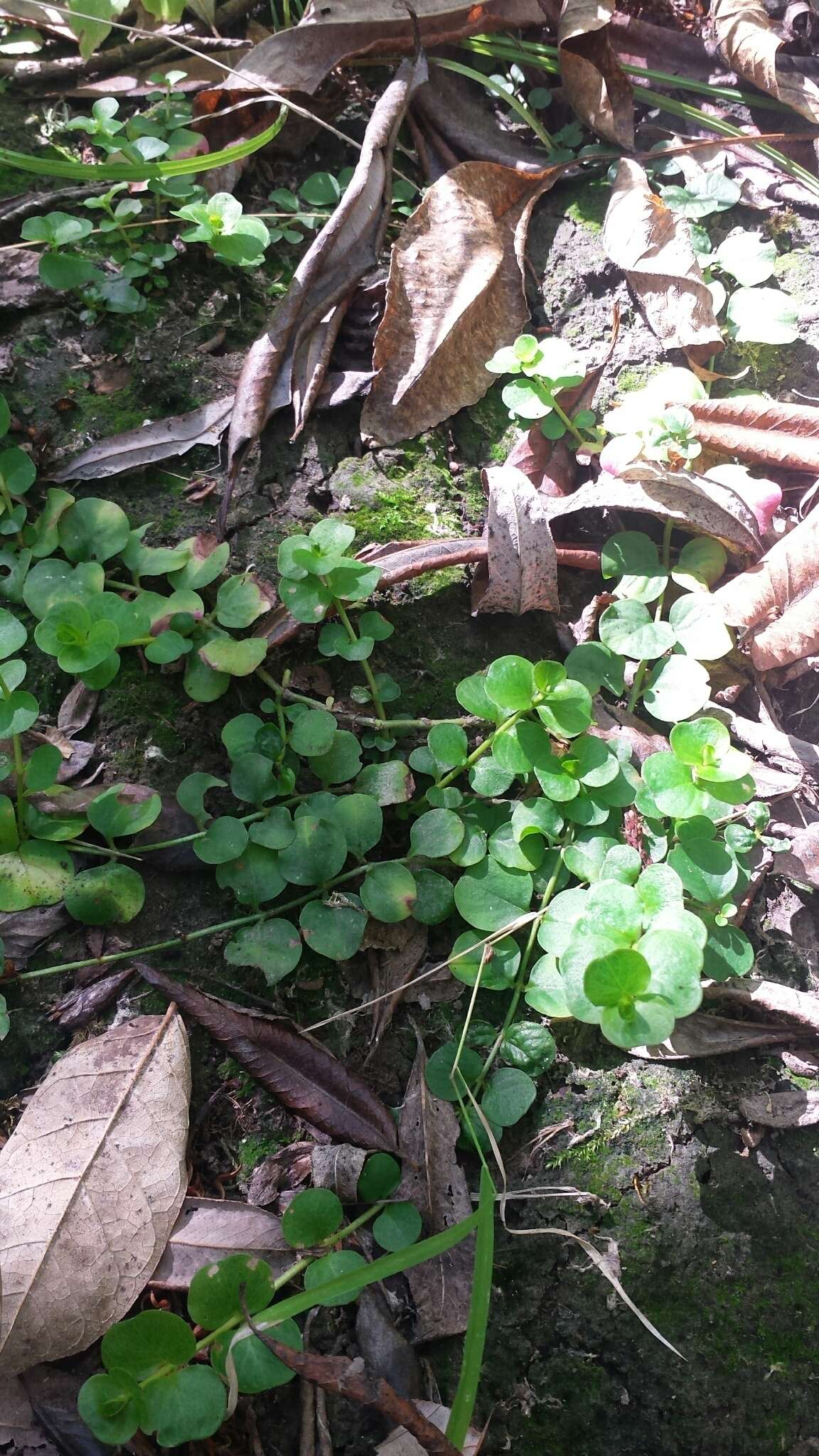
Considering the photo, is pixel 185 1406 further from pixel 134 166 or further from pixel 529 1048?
pixel 134 166

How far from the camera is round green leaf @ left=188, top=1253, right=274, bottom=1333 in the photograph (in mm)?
1284

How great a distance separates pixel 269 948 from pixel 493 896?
0.42m

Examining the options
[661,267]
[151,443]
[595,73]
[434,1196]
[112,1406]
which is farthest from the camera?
[595,73]

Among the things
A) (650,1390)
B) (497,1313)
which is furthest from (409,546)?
(650,1390)

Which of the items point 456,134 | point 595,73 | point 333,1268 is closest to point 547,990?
point 333,1268

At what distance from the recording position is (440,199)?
238cm

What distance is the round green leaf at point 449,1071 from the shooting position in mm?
1500

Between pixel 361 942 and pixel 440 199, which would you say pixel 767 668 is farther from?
pixel 440 199

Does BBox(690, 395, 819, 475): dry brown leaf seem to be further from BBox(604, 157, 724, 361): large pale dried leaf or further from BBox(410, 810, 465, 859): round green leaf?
BBox(410, 810, 465, 859): round green leaf

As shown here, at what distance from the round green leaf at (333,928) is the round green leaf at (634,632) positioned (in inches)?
30.0

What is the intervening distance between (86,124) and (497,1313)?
9.33 feet

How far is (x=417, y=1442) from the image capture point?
→ 1.25m

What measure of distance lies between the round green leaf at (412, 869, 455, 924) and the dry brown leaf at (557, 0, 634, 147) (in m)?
2.26

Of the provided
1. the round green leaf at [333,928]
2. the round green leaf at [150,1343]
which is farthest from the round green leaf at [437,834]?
the round green leaf at [150,1343]
